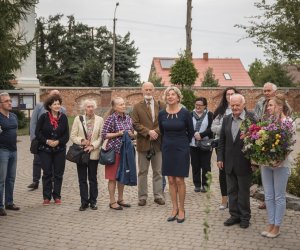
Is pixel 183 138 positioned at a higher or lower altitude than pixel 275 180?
higher

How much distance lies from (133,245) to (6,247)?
5.18ft

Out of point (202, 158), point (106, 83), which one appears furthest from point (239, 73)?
point (202, 158)

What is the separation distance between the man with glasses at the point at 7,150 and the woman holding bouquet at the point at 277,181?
13.1 ft

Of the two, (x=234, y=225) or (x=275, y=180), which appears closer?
(x=275, y=180)

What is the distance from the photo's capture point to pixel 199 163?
845 cm

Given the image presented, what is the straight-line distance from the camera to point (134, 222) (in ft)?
21.3

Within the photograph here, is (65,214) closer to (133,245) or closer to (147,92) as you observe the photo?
(133,245)

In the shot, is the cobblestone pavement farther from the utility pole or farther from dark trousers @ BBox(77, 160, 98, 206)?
the utility pole

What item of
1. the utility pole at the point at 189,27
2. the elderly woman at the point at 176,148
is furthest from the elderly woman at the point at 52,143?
the utility pole at the point at 189,27

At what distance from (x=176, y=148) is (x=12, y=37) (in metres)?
6.95

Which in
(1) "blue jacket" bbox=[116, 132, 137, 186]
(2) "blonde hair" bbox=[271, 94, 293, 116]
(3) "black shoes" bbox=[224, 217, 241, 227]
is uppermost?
(2) "blonde hair" bbox=[271, 94, 293, 116]

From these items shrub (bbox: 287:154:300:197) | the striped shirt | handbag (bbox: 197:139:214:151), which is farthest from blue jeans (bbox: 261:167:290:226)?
the striped shirt

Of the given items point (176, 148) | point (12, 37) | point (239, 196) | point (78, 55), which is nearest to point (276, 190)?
point (239, 196)

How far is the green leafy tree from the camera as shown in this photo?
21.0 m
